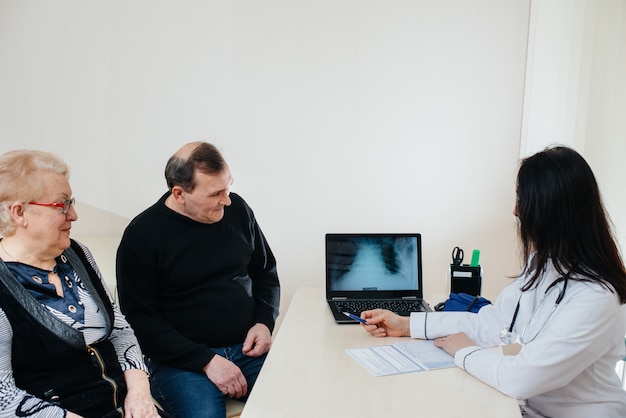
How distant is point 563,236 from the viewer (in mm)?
1367

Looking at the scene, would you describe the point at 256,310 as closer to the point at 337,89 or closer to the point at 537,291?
the point at 537,291

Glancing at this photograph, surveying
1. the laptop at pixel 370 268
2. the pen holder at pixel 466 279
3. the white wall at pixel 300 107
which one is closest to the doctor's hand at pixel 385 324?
the laptop at pixel 370 268

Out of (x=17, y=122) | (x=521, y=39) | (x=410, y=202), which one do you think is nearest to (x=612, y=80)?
(x=521, y=39)

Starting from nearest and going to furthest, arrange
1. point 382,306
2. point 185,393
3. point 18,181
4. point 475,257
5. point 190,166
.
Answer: point 18,181 < point 185,393 < point 190,166 < point 382,306 < point 475,257

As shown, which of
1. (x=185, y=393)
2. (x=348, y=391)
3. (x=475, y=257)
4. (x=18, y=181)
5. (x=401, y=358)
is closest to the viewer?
(x=348, y=391)

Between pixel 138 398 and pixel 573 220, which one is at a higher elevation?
pixel 573 220

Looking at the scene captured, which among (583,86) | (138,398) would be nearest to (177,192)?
Result: (138,398)

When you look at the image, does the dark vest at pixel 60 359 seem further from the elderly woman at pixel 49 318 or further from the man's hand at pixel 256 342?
the man's hand at pixel 256 342

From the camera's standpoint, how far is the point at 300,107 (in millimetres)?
2766

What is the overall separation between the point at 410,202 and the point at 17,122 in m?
2.17

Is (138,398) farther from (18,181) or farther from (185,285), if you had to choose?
(18,181)

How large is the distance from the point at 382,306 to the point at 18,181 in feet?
4.19

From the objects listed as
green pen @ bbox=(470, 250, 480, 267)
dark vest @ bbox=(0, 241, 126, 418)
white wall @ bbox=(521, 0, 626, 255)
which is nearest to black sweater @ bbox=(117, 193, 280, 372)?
dark vest @ bbox=(0, 241, 126, 418)

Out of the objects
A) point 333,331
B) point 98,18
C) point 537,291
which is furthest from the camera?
point 98,18
